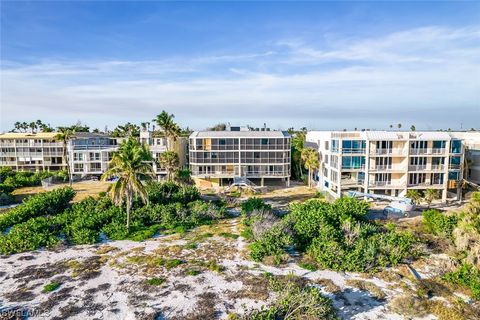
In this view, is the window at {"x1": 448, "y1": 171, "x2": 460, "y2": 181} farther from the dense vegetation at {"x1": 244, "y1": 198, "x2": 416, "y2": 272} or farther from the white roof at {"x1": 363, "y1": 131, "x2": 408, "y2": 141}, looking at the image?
the dense vegetation at {"x1": 244, "y1": 198, "x2": 416, "y2": 272}

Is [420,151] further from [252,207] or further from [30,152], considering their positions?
[30,152]

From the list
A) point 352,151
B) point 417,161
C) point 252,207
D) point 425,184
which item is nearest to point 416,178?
point 425,184

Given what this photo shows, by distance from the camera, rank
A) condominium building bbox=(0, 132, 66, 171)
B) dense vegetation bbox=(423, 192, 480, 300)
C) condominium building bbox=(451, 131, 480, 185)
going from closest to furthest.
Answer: dense vegetation bbox=(423, 192, 480, 300)
condominium building bbox=(451, 131, 480, 185)
condominium building bbox=(0, 132, 66, 171)

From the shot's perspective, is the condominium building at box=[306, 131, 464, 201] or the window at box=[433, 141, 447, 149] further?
the window at box=[433, 141, 447, 149]

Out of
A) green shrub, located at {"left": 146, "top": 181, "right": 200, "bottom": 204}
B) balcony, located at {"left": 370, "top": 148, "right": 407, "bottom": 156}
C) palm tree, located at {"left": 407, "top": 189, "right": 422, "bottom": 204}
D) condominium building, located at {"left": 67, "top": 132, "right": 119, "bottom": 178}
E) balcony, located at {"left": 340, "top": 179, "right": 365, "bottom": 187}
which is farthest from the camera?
condominium building, located at {"left": 67, "top": 132, "right": 119, "bottom": 178}

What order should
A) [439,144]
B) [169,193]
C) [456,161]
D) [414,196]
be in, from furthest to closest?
[456,161] < [439,144] < [169,193] < [414,196]

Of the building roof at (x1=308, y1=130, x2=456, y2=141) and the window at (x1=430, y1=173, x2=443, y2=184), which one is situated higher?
the building roof at (x1=308, y1=130, x2=456, y2=141)

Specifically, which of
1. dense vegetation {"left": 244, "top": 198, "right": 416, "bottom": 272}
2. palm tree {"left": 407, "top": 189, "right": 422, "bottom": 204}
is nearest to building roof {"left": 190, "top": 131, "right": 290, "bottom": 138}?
palm tree {"left": 407, "top": 189, "right": 422, "bottom": 204}

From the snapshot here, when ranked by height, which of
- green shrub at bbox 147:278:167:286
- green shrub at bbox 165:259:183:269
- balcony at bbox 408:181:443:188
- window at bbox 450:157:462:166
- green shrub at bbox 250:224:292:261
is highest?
window at bbox 450:157:462:166
